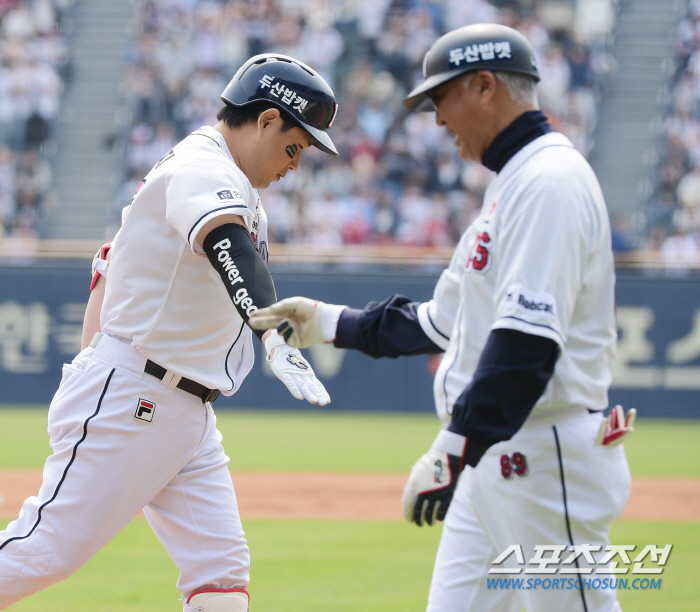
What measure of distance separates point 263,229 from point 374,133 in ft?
40.9

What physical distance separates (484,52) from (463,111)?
0.19m

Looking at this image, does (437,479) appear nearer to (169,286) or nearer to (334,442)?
(169,286)

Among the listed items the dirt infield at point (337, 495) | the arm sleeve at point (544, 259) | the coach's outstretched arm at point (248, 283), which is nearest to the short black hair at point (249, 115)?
the coach's outstretched arm at point (248, 283)

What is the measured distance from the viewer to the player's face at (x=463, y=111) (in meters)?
2.88

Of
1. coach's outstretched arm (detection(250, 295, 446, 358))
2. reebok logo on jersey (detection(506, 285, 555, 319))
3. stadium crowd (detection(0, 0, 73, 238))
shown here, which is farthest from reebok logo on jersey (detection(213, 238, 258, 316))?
stadium crowd (detection(0, 0, 73, 238))

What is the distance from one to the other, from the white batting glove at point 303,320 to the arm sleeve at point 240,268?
47mm

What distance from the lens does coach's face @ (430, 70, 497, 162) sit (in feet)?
9.37

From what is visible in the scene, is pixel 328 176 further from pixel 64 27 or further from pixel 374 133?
pixel 64 27

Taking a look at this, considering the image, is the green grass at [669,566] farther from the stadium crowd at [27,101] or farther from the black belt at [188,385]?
the stadium crowd at [27,101]

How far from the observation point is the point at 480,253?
2768 millimetres

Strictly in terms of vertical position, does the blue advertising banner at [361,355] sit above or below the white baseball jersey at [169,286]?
below

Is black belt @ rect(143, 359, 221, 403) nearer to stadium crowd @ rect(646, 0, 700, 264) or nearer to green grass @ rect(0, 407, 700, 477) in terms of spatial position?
green grass @ rect(0, 407, 700, 477)

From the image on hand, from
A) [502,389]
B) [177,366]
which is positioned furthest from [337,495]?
[502,389]

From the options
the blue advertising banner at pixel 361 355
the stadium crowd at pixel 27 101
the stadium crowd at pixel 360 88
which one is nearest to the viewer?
the blue advertising banner at pixel 361 355
